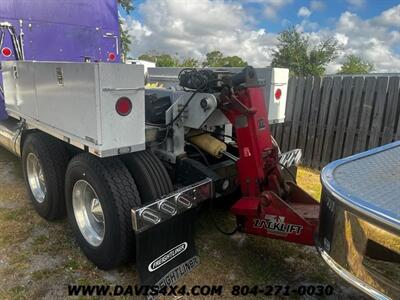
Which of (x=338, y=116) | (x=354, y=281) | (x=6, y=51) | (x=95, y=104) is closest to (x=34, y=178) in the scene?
(x=6, y=51)

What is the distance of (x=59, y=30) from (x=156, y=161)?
12.8ft

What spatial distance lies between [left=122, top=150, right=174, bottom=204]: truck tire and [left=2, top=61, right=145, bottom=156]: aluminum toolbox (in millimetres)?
315

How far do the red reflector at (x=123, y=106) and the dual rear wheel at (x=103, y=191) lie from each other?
1.77ft

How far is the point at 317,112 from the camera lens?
6504 mm

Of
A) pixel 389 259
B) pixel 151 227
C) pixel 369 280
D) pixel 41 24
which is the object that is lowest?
pixel 151 227

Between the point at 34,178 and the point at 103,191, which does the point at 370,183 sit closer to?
the point at 103,191

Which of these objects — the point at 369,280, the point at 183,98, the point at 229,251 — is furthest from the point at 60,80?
the point at 369,280

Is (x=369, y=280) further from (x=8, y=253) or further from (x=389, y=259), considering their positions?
(x=8, y=253)

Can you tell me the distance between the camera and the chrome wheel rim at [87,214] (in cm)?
315

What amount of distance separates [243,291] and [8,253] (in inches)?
88.9

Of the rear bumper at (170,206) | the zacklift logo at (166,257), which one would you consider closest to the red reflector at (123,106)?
the rear bumper at (170,206)

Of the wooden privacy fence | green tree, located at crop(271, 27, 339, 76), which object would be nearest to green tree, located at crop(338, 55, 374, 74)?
green tree, located at crop(271, 27, 339, 76)

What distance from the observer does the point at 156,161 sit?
294 cm

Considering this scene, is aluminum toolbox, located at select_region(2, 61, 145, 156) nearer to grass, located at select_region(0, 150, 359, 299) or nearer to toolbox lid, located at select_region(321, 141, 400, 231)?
grass, located at select_region(0, 150, 359, 299)
